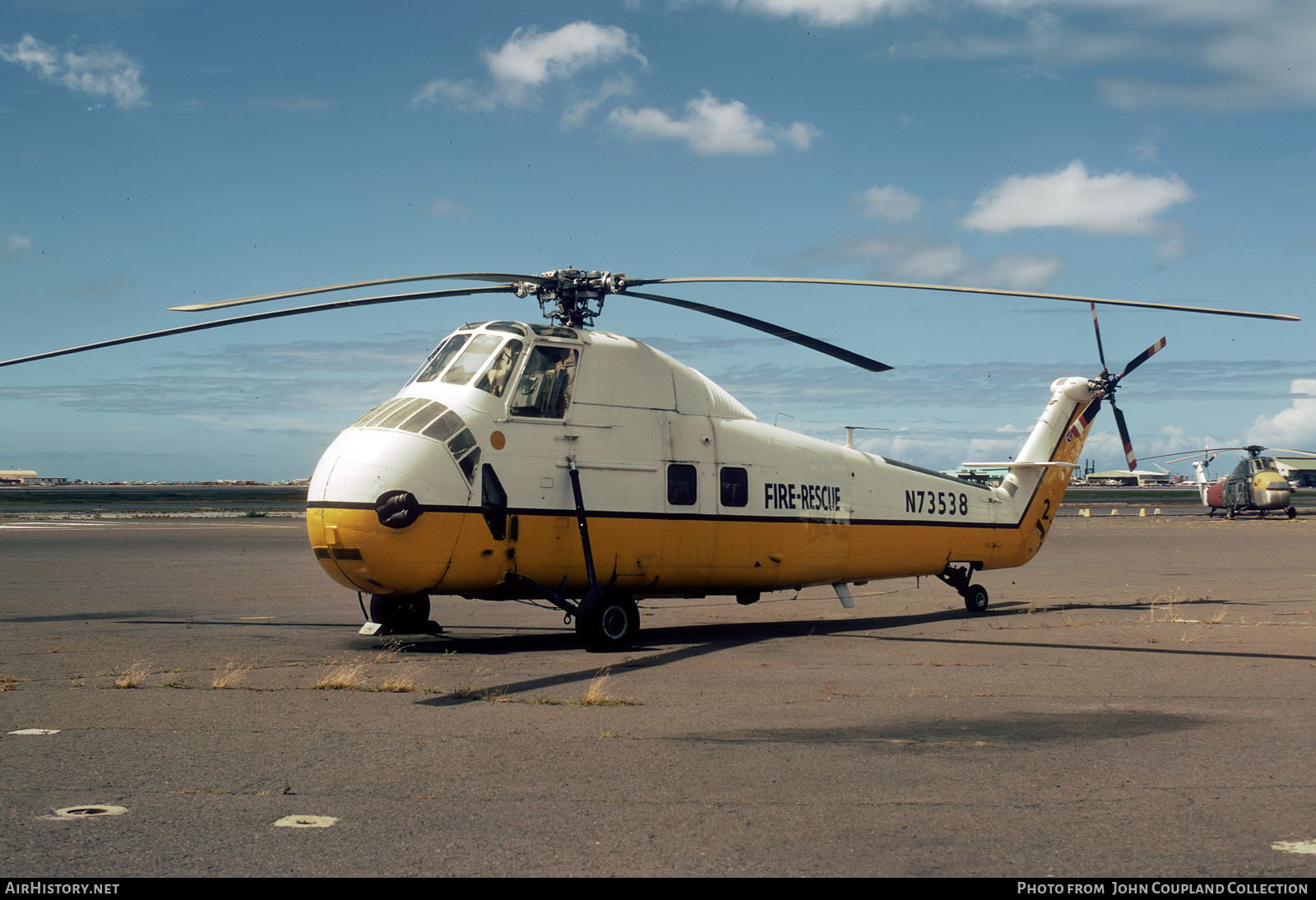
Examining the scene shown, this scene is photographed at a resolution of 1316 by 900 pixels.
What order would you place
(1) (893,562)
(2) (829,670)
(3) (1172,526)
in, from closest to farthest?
(2) (829,670)
(1) (893,562)
(3) (1172,526)

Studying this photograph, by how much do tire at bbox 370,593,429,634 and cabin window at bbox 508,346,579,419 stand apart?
3229 millimetres

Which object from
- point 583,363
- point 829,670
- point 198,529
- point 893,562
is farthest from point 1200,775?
point 198,529

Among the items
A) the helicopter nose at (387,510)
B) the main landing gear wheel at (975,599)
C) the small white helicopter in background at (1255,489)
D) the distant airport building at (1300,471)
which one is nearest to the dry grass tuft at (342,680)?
the helicopter nose at (387,510)

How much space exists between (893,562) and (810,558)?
221cm

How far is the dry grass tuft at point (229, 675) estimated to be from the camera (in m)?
10.7

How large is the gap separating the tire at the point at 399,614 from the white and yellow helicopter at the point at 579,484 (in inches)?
1.1

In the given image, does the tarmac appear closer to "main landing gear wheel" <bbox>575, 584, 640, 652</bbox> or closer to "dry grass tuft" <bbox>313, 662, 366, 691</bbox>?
"dry grass tuft" <bbox>313, 662, 366, 691</bbox>

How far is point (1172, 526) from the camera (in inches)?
2347

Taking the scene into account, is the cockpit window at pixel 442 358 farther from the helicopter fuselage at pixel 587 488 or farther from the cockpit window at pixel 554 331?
the cockpit window at pixel 554 331

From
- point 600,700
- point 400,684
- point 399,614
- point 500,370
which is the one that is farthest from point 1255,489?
point 400,684

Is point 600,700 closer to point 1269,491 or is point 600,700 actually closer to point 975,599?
point 975,599

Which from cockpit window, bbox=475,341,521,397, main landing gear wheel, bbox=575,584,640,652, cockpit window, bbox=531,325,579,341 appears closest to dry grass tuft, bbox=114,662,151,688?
main landing gear wheel, bbox=575,584,640,652

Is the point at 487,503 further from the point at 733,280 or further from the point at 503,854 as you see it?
the point at 503,854

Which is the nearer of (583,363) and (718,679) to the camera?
(718,679)
